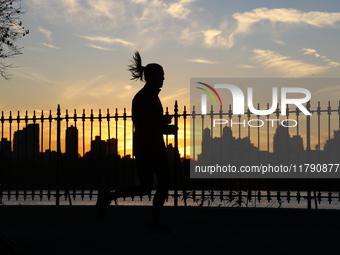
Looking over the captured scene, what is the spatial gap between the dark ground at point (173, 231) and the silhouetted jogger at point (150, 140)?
57cm

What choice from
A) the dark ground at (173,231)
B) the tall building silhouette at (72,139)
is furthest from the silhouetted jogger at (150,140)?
the tall building silhouette at (72,139)

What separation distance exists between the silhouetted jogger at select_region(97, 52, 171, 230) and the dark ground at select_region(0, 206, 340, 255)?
57cm

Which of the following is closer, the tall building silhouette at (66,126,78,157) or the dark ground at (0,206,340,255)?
the dark ground at (0,206,340,255)

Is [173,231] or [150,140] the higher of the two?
[150,140]

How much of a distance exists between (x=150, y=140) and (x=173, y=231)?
148 cm

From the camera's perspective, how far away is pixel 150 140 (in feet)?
24.4

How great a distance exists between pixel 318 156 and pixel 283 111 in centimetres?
113

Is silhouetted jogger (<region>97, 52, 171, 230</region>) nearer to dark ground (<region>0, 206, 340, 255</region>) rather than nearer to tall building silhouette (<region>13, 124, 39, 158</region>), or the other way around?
dark ground (<region>0, 206, 340, 255</region>)

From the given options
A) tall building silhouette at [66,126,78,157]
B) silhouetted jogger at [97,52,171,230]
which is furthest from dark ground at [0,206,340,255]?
tall building silhouette at [66,126,78,157]

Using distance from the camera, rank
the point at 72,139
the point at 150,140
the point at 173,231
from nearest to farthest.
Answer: the point at 150,140
the point at 173,231
the point at 72,139

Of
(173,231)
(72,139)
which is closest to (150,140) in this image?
(173,231)

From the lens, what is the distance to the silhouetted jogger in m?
7.38

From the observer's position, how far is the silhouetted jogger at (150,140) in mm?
7375

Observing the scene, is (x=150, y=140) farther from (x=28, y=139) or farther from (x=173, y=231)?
(x=28, y=139)
